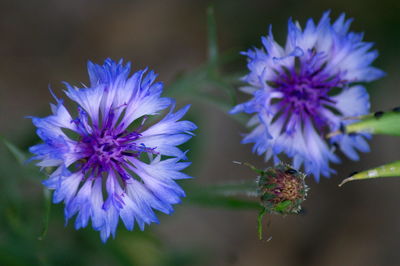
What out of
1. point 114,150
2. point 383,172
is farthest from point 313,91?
point 114,150

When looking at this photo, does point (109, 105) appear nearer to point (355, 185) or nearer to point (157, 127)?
point (157, 127)

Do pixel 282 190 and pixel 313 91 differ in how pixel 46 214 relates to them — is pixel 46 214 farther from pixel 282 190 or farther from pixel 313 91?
pixel 313 91

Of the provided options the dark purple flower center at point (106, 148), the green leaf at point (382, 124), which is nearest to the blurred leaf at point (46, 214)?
the dark purple flower center at point (106, 148)

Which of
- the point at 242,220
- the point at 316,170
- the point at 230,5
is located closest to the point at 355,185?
the point at 242,220

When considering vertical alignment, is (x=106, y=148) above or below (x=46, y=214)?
above

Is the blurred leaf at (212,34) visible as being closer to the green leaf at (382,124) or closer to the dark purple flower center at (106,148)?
the dark purple flower center at (106,148)

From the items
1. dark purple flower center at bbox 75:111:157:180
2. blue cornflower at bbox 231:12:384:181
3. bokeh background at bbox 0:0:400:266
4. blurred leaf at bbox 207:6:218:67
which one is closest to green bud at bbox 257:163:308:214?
blue cornflower at bbox 231:12:384:181
